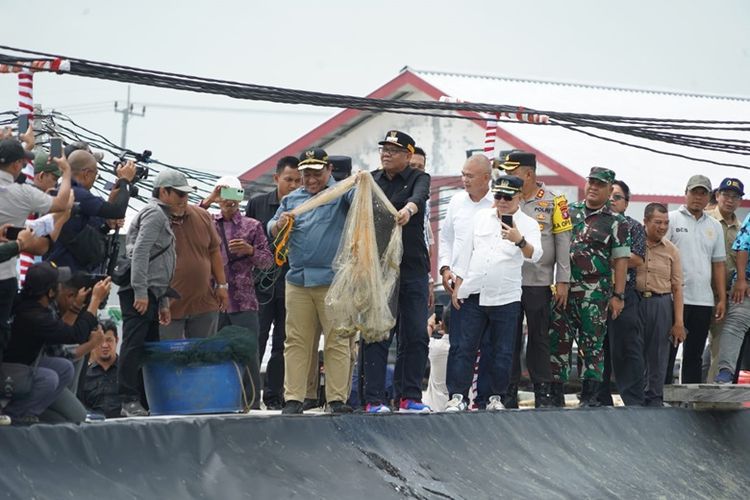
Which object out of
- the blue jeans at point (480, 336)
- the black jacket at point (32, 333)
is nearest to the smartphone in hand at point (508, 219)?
the blue jeans at point (480, 336)

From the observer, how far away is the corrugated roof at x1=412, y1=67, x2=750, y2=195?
2745 centimetres

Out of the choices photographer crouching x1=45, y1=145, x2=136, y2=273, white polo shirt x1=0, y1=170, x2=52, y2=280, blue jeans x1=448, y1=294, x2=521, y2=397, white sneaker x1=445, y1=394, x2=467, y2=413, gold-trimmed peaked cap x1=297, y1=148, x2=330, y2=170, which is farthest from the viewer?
blue jeans x1=448, y1=294, x2=521, y2=397

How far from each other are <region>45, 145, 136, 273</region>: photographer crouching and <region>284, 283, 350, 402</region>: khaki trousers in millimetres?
1370

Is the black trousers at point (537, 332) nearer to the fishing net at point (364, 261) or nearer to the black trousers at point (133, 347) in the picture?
the fishing net at point (364, 261)

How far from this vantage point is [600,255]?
10.8 meters

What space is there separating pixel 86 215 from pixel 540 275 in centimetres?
378

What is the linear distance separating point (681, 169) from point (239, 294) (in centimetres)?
2036

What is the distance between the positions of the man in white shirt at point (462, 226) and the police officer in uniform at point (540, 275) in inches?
10.8

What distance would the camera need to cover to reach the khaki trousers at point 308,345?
8.81 meters

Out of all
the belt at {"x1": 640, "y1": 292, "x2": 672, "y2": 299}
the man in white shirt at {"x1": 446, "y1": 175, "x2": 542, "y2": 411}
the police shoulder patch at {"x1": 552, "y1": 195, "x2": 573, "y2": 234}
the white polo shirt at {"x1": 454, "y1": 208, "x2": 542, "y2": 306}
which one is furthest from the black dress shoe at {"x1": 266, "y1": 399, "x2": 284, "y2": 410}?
the belt at {"x1": 640, "y1": 292, "x2": 672, "y2": 299}

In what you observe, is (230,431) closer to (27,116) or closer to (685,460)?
(27,116)

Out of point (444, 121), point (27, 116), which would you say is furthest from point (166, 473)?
→ point (444, 121)

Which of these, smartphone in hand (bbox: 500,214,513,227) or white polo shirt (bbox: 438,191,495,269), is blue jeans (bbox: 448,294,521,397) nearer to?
white polo shirt (bbox: 438,191,495,269)

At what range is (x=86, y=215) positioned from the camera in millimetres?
8375
